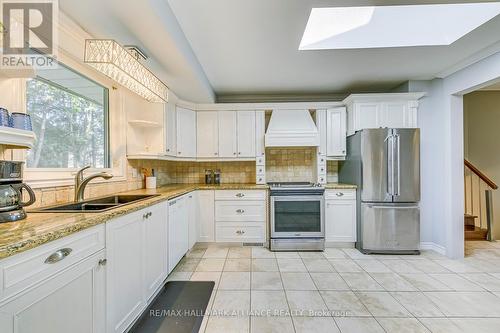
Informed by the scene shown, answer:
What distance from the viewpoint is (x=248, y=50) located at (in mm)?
2502

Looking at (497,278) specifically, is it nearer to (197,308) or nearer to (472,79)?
(472,79)

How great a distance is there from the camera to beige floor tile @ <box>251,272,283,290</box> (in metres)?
2.34

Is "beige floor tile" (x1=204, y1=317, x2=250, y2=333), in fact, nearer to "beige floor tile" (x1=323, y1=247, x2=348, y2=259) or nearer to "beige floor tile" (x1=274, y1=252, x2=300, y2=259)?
→ "beige floor tile" (x1=274, y1=252, x2=300, y2=259)

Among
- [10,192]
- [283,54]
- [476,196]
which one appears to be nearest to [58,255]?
[10,192]

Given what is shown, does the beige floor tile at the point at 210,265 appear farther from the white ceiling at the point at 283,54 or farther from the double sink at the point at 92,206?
the white ceiling at the point at 283,54

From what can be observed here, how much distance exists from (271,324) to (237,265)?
111 centimetres

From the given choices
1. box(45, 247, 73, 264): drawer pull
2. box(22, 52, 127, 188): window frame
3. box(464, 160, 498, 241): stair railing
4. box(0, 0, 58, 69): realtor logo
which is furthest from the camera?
box(464, 160, 498, 241): stair railing

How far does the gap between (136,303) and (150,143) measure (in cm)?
210

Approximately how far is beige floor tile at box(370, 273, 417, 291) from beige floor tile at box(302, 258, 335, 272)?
47 cm

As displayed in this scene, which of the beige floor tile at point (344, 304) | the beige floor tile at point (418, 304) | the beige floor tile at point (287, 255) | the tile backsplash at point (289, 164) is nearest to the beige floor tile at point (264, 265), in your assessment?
the beige floor tile at point (287, 255)

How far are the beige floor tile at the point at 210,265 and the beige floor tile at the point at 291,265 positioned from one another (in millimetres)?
725

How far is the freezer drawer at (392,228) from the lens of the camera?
3186mm

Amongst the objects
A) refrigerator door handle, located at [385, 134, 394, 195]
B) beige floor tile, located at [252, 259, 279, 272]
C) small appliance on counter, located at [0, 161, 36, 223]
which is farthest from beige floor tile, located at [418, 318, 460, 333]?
small appliance on counter, located at [0, 161, 36, 223]

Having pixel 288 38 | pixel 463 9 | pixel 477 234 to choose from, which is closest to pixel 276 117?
pixel 288 38
